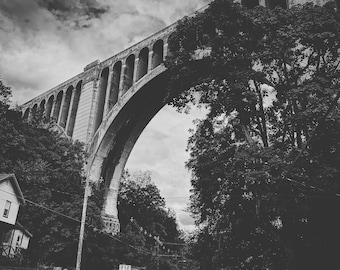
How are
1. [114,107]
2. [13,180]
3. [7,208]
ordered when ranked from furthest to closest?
[114,107] < [7,208] < [13,180]

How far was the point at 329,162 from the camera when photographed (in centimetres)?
1028

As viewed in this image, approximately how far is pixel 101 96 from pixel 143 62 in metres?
5.07

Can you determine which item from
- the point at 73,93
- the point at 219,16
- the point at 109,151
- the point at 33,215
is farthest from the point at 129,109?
the point at 219,16

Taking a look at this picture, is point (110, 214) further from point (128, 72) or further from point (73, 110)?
point (128, 72)

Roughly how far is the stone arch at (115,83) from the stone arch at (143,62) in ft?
8.26

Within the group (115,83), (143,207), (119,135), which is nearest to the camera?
(119,135)

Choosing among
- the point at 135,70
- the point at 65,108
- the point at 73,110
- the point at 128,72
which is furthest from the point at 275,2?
the point at 65,108

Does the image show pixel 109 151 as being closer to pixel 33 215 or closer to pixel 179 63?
pixel 33 215

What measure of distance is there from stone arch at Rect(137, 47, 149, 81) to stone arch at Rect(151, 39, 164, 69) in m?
1.09

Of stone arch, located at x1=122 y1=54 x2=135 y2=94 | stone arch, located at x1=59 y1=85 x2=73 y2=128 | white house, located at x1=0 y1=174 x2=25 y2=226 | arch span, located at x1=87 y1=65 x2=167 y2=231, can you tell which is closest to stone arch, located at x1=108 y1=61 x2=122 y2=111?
stone arch, located at x1=122 y1=54 x2=135 y2=94

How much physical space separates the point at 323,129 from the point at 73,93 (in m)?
25.8

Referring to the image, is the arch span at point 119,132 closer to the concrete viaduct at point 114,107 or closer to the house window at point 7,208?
the concrete viaduct at point 114,107

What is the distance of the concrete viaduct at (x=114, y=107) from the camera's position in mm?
26516

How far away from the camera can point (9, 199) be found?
20.7m
